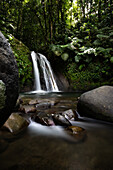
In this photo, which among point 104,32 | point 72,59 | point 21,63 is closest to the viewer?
point 21,63

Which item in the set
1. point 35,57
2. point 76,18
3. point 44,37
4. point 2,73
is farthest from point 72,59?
point 76,18

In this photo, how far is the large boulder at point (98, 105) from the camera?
2172 millimetres

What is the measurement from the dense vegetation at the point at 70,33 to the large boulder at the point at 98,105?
5.53 meters

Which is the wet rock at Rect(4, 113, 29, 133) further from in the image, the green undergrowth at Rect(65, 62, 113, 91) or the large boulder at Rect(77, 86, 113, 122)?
the green undergrowth at Rect(65, 62, 113, 91)

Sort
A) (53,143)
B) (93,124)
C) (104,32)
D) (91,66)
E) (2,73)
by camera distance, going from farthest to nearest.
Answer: (104,32), (91,66), (93,124), (53,143), (2,73)

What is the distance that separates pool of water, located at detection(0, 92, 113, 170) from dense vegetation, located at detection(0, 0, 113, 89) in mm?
6108

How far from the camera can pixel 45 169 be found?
1.01m

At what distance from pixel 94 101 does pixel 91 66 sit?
644 cm

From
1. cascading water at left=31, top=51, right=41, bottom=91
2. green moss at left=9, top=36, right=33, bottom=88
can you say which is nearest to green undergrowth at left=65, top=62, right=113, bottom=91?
cascading water at left=31, top=51, right=41, bottom=91

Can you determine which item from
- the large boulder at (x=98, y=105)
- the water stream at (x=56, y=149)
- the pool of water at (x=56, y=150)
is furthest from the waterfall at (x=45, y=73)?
the pool of water at (x=56, y=150)

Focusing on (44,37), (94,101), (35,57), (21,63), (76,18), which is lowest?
(94,101)

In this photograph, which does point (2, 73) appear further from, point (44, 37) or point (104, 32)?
point (44, 37)

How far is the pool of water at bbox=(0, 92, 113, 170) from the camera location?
1.06 m

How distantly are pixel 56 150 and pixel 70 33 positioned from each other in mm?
12002
